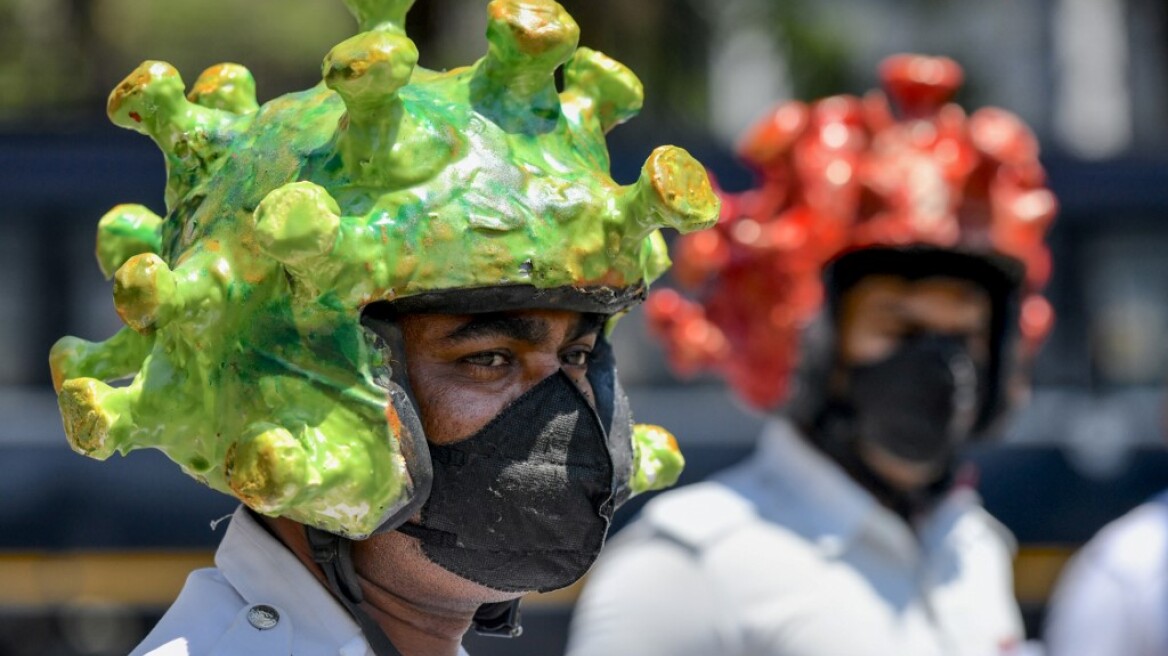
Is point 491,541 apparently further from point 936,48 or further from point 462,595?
point 936,48

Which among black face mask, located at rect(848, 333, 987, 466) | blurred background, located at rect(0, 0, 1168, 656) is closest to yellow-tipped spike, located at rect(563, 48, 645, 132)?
black face mask, located at rect(848, 333, 987, 466)

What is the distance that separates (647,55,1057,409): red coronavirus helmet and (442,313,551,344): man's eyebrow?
2366mm

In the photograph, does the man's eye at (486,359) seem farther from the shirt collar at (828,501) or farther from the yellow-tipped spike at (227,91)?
the shirt collar at (828,501)

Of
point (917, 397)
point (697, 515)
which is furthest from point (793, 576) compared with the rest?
point (917, 397)

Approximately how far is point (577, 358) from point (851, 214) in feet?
7.76

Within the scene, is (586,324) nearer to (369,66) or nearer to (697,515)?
(369,66)

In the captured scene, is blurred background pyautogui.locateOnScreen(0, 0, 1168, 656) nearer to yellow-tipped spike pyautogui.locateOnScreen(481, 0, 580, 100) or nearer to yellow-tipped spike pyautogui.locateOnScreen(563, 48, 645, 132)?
yellow-tipped spike pyautogui.locateOnScreen(563, 48, 645, 132)

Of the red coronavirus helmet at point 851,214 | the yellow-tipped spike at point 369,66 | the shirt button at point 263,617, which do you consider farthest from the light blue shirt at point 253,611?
the red coronavirus helmet at point 851,214

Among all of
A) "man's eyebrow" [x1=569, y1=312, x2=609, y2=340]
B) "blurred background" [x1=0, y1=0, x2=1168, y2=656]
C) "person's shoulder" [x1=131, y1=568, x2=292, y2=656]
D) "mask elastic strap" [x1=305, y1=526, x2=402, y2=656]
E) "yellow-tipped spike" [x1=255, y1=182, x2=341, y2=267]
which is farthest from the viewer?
"blurred background" [x1=0, y1=0, x2=1168, y2=656]

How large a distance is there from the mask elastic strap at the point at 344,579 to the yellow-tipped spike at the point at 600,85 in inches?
28.5

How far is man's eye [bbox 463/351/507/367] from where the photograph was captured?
107 inches

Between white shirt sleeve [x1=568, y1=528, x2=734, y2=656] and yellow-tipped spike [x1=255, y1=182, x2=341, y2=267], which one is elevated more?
yellow-tipped spike [x1=255, y1=182, x2=341, y2=267]

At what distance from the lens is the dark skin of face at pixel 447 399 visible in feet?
8.81

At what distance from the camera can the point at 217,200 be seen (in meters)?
2.70
